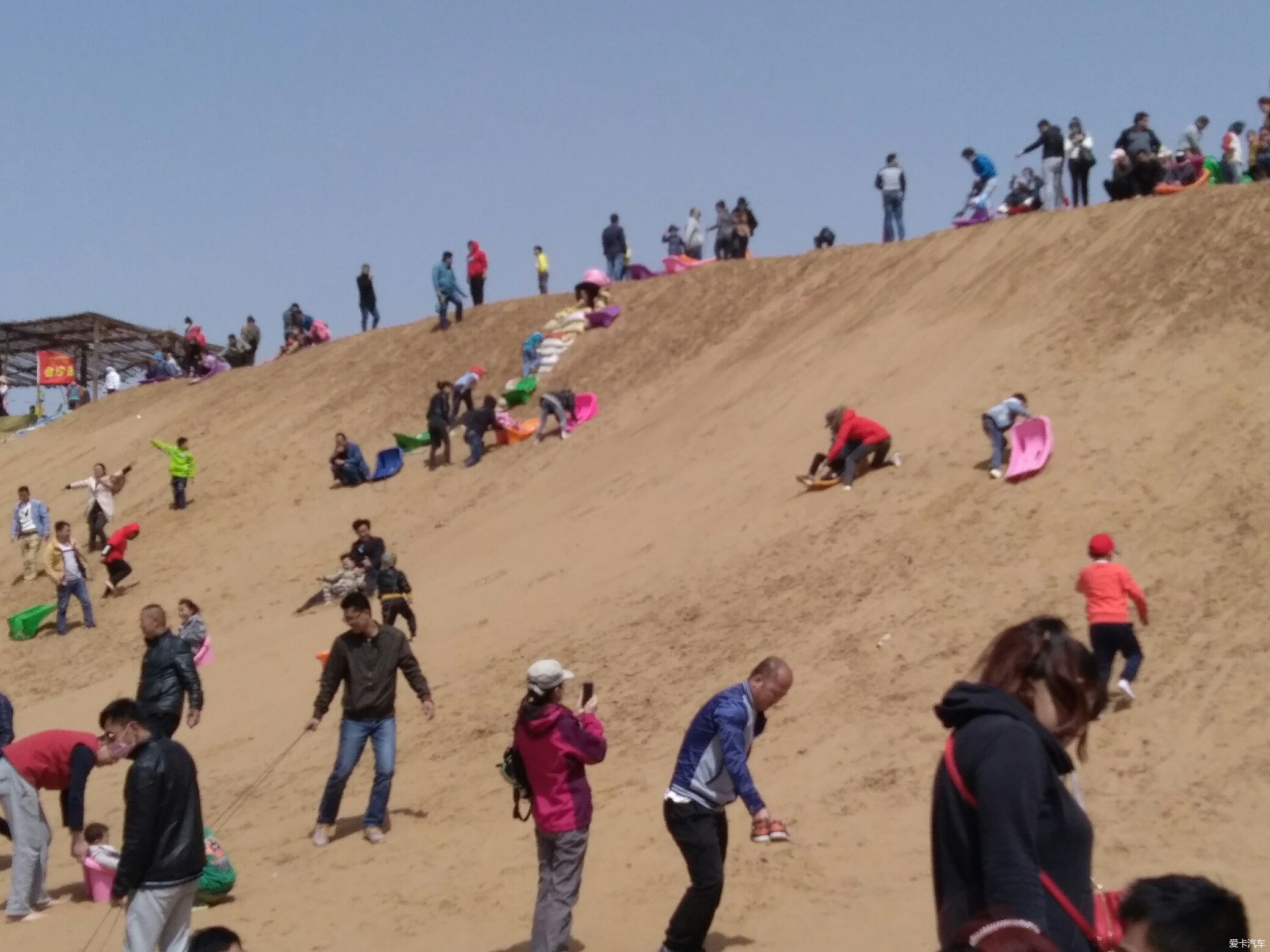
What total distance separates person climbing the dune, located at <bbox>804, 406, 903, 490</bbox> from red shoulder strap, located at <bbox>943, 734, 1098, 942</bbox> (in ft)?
38.5

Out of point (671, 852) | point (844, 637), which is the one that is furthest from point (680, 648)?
point (671, 852)

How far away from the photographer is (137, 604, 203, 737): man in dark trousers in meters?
10.0

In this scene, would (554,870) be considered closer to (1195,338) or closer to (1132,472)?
(1132,472)

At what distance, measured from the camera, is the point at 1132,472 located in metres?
13.2

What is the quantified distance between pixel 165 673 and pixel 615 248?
61.2 feet

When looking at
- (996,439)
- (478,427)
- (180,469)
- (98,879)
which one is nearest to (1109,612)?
(996,439)

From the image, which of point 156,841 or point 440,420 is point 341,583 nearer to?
point 440,420

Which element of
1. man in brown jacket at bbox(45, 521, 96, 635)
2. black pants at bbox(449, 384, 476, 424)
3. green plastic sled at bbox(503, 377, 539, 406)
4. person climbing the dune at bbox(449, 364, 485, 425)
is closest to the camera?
man in brown jacket at bbox(45, 521, 96, 635)

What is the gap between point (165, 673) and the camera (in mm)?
10195

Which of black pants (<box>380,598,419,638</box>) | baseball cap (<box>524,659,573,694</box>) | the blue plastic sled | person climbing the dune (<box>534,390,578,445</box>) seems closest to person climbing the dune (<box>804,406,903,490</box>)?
black pants (<box>380,598,419,638</box>)

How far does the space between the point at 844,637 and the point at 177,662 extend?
539cm

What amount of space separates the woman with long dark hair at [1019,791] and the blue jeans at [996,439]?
427 inches

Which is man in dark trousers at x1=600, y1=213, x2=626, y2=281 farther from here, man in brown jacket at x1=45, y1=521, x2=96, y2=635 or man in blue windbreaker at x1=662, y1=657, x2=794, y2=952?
man in blue windbreaker at x1=662, y1=657, x2=794, y2=952

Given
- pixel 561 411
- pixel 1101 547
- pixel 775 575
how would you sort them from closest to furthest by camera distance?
pixel 1101 547, pixel 775 575, pixel 561 411
